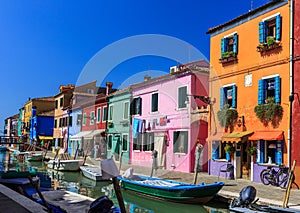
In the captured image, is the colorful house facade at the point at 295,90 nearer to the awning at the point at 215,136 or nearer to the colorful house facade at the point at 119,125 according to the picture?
the awning at the point at 215,136

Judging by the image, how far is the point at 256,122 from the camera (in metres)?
14.3

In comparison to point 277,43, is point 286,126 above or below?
below

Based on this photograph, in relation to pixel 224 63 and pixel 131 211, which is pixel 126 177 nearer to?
pixel 131 211

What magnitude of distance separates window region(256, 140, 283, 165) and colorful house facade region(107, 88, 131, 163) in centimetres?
1253

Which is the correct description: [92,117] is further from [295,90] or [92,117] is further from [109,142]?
[295,90]

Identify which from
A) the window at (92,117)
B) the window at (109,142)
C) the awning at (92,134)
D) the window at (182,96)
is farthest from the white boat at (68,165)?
the window at (182,96)

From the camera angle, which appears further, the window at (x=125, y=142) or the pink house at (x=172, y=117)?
the window at (x=125, y=142)

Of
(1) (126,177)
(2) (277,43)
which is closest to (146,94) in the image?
(1) (126,177)

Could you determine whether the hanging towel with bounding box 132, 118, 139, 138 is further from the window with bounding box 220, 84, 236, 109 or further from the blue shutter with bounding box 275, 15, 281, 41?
the blue shutter with bounding box 275, 15, 281, 41

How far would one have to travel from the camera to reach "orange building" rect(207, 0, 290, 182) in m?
13.3

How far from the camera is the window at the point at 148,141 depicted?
22.1 m

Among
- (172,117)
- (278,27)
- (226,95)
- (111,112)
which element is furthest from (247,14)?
(111,112)

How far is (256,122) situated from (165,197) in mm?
5126

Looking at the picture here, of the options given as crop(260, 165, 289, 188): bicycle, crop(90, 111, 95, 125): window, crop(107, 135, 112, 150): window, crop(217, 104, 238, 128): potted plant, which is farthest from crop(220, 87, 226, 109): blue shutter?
crop(90, 111, 95, 125): window
